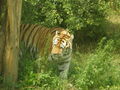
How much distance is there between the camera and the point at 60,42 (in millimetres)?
5879

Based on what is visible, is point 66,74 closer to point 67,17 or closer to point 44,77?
point 44,77

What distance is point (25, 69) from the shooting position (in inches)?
222

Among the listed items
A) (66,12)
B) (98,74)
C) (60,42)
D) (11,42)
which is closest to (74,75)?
(98,74)

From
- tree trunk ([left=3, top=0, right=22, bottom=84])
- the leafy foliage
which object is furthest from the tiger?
the leafy foliage

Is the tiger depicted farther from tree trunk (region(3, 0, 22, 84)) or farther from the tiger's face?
tree trunk (region(3, 0, 22, 84))

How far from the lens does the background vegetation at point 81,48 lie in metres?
5.62

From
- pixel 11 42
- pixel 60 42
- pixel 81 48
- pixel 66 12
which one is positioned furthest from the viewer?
pixel 81 48

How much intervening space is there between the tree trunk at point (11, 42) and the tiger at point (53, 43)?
0.64 meters

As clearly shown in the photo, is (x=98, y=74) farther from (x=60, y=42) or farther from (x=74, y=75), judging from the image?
(x=60, y=42)

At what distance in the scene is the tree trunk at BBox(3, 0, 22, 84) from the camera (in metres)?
5.28

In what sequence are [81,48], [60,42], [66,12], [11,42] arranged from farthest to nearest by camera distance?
[81,48]
[66,12]
[60,42]
[11,42]

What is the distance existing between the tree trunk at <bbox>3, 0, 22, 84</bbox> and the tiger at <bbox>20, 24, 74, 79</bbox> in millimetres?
636

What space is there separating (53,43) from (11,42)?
0.89 meters

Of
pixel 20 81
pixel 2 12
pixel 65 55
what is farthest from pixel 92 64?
pixel 2 12
